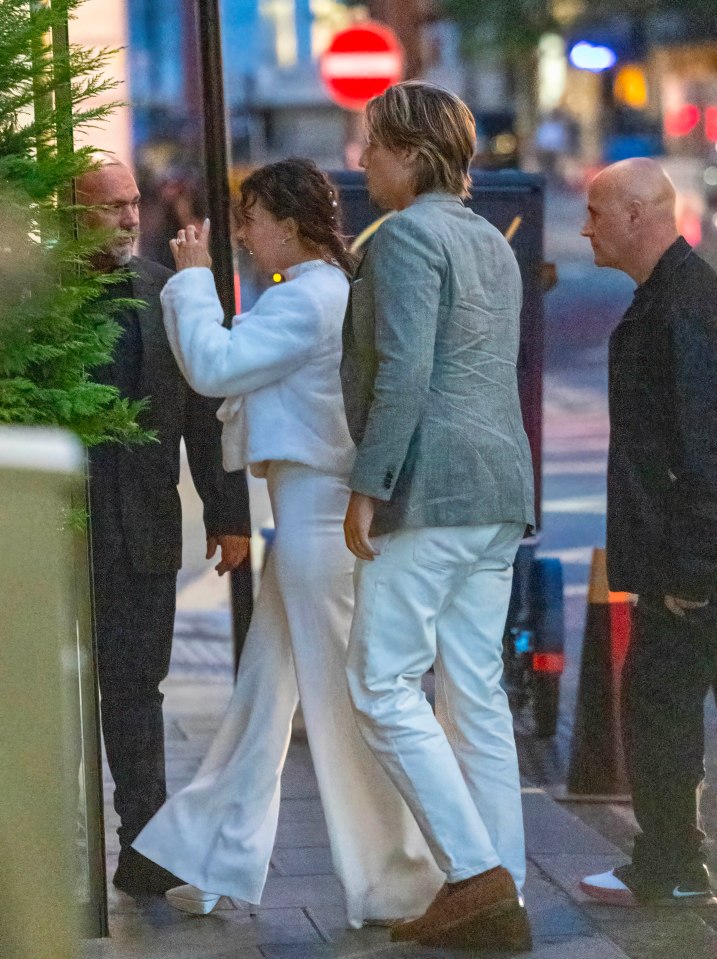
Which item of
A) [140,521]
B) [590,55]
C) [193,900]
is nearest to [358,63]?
[590,55]

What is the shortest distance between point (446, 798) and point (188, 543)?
0.96 m

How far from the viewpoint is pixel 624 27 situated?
24.6ft

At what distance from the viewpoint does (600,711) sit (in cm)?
449

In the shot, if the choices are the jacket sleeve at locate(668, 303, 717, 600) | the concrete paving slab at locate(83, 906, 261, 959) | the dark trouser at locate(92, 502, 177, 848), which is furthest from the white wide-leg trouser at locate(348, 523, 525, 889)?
the dark trouser at locate(92, 502, 177, 848)

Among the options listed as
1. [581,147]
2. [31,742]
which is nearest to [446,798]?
[31,742]

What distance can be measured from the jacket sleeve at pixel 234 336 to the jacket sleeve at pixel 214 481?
1.25 ft

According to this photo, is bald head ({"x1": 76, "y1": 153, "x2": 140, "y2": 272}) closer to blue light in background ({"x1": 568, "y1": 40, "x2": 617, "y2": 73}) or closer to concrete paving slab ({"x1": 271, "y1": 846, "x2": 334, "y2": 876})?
concrete paving slab ({"x1": 271, "y1": 846, "x2": 334, "y2": 876})

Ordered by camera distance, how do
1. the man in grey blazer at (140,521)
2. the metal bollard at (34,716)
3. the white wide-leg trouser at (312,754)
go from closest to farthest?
1. the metal bollard at (34,716)
2. the white wide-leg trouser at (312,754)
3. the man in grey blazer at (140,521)

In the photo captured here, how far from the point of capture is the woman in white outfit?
355cm

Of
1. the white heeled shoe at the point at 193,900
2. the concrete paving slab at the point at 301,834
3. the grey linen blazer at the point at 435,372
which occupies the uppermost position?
the grey linen blazer at the point at 435,372

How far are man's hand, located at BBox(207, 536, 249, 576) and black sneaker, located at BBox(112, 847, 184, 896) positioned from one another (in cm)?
72

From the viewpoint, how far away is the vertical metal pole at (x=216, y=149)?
4.33 m

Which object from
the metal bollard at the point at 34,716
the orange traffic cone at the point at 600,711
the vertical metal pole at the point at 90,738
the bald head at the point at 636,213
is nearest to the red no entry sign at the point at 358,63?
the orange traffic cone at the point at 600,711

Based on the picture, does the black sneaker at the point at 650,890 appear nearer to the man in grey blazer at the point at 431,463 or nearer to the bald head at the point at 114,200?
the man in grey blazer at the point at 431,463
